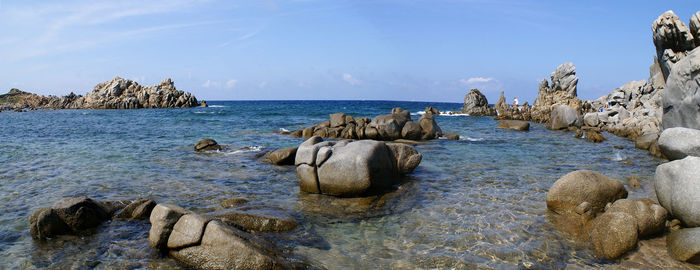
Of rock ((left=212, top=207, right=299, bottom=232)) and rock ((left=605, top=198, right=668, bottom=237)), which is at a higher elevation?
rock ((left=605, top=198, right=668, bottom=237))

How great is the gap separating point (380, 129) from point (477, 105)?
127ft

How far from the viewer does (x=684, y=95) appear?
18875 millimetres

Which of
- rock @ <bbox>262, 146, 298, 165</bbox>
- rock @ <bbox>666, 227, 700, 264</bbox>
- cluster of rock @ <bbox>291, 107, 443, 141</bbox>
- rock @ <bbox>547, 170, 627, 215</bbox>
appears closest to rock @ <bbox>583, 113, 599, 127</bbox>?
cluster of rock @ <bbox>291, 107, 443, 141</bbox>

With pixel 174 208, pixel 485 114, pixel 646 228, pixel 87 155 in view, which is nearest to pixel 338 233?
pixel 174 208

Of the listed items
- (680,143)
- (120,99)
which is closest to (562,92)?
(680,143)

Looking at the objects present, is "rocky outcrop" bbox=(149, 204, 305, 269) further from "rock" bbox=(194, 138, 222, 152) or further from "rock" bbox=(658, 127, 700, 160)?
"rock" bbox=(658, 127, 700, 160)

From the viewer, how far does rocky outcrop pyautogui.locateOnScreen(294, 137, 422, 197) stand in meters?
10.6

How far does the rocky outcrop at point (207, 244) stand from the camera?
6090mm

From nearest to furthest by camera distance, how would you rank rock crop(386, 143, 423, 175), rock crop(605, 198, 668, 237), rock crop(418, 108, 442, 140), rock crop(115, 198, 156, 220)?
rock crop(605, 198, 668, 237), rock crop(115, 198, 156, 220), rock crop(386, 143, 423, 175), rock crop(418, 108, 442, 140)

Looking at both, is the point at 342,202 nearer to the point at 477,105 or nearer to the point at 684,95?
the point at 684,95

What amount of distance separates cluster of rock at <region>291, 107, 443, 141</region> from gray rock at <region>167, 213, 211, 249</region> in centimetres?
1812

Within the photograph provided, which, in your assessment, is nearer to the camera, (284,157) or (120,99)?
(284,157)

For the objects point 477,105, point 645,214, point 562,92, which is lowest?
point 645,214

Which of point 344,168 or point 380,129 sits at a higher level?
point 380,129
